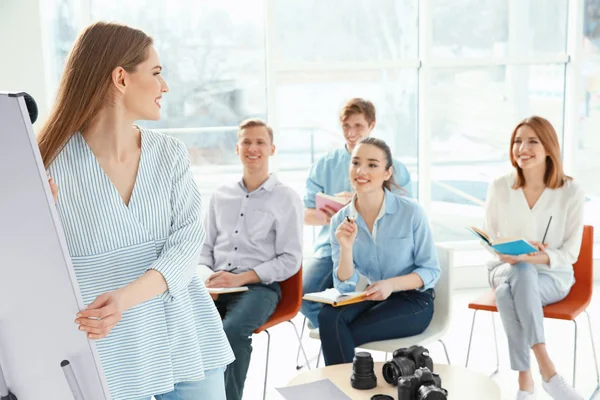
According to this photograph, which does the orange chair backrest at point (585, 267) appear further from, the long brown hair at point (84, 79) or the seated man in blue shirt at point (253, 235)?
the long brown hair at point (84, 79)

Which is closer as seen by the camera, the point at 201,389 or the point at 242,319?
the point at 201,389

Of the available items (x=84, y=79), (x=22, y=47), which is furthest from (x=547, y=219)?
(x=22, y=47)

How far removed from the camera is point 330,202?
4.07 meters

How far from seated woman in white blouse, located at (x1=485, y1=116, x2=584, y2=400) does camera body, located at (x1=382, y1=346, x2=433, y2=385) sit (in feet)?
3.43

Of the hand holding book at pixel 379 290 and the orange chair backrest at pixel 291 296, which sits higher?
the hand holding book at pixel 379 290

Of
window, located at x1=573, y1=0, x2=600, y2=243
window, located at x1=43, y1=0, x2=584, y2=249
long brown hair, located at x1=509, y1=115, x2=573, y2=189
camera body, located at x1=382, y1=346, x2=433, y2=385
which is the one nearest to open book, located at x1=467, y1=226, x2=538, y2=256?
long brown hair, located at x1=509, y1=115, x2=573, y2=189

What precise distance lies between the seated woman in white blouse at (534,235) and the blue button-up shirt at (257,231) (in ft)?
3.31

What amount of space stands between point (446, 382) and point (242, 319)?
1.06 meters

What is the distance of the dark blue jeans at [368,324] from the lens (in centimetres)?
342

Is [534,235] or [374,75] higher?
[374,75]

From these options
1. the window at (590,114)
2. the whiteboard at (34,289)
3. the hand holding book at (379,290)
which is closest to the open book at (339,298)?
the hand holding book at (379,290)

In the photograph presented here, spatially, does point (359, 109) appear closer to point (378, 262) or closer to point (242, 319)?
point (378, 262)

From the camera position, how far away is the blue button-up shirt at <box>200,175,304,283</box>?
148 inches

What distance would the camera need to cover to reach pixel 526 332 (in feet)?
11.9
